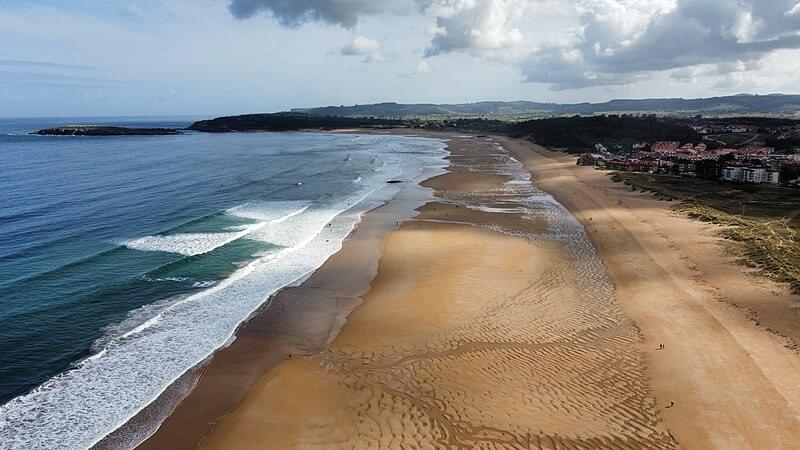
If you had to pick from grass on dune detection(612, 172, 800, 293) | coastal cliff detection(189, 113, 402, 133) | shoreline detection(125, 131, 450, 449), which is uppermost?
coastal cliff detection(189, 113, 402, 133)

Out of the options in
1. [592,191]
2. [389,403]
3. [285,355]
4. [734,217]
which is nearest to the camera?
[389,403]

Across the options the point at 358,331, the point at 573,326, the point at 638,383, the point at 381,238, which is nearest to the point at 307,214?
the point at 381,238

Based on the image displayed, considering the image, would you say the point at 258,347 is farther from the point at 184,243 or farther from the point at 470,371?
the point at 184,243

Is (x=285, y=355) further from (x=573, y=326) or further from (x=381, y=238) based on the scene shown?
(x=381, y=238)

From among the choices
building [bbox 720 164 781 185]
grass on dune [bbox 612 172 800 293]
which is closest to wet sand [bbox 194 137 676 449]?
grass on dune [bbox 612 172 800 293]

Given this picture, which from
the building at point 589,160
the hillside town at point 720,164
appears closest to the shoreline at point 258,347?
the hillside town at point 720,164

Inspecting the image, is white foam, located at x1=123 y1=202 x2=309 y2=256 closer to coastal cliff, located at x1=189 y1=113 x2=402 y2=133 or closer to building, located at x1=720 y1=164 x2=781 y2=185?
building, located at x1=720 y1=164 x2=781 y2=185
